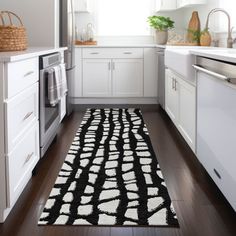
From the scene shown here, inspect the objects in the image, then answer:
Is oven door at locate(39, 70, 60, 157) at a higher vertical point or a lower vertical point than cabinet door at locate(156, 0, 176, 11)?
lower

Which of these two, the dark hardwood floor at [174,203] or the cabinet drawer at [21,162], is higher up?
the cabinet drawer at [21,162]

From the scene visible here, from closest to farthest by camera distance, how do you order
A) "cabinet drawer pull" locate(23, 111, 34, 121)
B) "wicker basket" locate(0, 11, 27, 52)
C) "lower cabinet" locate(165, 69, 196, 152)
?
"cabinet drawer pull" locate(23, 111, 34, 121) → "wicker basket" locate(0, 11, 27, 52) → "lower cabinet" locate(165, 69, 196, 152)

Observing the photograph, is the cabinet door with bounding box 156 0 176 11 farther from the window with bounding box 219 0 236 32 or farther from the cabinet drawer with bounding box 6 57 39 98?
the cabinet drawer with bounding box 6 57 39 98

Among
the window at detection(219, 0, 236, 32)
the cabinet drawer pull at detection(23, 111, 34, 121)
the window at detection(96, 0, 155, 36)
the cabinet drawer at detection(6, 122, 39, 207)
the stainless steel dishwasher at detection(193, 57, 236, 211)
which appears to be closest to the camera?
the stainless steel dishwasher at detection(193, 57, 236, 211)

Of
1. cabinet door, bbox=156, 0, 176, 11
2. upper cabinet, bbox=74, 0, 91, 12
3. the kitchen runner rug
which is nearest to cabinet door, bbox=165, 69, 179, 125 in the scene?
the kitchen runner rug

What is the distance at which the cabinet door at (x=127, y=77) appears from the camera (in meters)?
5.55

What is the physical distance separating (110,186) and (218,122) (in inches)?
30.5

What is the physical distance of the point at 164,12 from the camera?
6.11 metres

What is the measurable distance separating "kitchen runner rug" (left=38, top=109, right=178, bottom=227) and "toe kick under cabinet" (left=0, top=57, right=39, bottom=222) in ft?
0.67

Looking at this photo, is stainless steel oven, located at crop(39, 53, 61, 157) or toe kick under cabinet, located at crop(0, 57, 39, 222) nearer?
toe kick under cabinet, located at crop(0, 57, 39, 222)

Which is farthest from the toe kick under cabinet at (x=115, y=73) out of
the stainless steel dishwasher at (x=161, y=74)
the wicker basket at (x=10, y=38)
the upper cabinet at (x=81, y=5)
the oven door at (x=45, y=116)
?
the wicker basket at (x=10, y=38)

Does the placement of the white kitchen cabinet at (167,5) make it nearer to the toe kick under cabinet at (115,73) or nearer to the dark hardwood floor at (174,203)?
the toe kick under cabinet at (115,73)

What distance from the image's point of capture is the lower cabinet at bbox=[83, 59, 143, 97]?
555 cm

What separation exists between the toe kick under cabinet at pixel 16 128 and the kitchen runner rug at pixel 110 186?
204 millimetres
